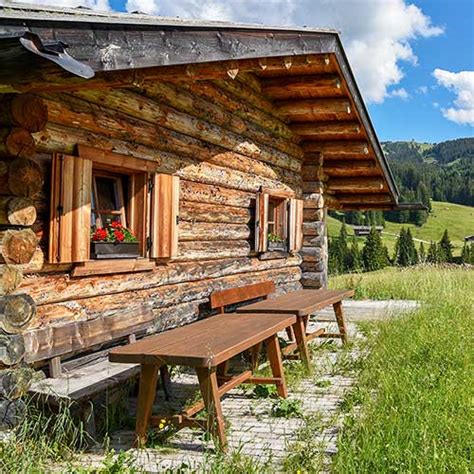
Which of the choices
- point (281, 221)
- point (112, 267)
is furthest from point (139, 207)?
point (281, 221)

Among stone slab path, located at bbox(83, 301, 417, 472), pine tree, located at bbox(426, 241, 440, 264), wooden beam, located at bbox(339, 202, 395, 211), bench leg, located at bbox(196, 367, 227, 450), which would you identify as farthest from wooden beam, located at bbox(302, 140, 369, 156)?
pine tree, located at bbox(426, 241, 440, 264)

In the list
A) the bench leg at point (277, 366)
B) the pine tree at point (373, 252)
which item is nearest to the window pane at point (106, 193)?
the bench leg at point (277, 366)

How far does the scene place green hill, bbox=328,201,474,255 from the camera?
82750 mm

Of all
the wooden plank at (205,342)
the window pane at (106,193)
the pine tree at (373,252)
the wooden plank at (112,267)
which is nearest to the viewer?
the wooden plank at (205,342)

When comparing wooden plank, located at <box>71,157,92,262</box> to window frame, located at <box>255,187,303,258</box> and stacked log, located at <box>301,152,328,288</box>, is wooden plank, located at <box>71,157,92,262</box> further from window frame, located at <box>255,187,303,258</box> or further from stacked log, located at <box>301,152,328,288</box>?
stacked log, located at <box>301,152,328,288</box>

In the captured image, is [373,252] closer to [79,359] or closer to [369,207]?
[369,207]

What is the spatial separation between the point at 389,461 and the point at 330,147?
307 inches

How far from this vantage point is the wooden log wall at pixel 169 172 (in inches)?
176

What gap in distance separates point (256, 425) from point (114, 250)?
205 cm

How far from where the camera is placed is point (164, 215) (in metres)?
6.57

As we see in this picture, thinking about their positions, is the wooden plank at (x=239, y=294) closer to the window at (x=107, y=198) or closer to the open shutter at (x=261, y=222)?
the open shutter at (x=261, y=222)

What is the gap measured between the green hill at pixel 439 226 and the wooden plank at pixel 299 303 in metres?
66.2

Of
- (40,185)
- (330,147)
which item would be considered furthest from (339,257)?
(40,185)

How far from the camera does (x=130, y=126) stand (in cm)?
610
